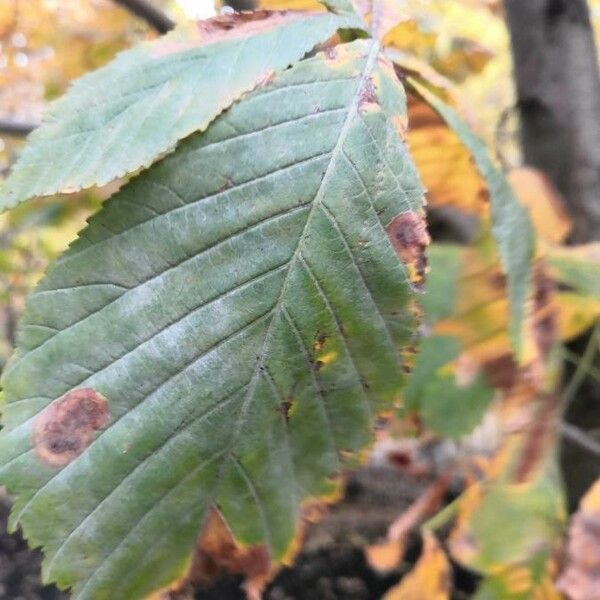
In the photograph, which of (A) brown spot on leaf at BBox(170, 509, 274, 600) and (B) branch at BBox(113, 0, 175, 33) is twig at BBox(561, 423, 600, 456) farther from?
(B) branch at BBox(113, 0, 175, 33)

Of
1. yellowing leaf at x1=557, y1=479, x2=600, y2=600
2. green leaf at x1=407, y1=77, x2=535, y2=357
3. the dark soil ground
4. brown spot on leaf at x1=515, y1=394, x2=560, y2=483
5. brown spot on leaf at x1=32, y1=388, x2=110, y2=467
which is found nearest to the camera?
brown spot on leaf at x1=32, y1=388, x2=110, y2=467

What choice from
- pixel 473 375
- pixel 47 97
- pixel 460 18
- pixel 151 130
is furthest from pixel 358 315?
pixel 460 18

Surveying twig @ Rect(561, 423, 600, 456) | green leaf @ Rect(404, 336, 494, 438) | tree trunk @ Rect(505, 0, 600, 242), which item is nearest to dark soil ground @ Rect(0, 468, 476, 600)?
green leaf @ Rect(404, 336, 494, 438)

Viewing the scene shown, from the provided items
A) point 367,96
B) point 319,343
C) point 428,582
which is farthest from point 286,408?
point 428,582

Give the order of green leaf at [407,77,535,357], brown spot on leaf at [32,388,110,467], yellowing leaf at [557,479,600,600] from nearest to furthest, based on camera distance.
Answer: brown spot on leaf at [32,388,110,467] < green leaf at [407,77,535,357] < yellowing leaf at [557,479,600,600]

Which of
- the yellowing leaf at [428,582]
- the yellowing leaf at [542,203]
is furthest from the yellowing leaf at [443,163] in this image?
the yellowing leaf at [428,582]

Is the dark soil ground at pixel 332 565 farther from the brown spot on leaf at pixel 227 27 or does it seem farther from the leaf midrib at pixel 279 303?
the brown spot on leaf at pixel 227 27

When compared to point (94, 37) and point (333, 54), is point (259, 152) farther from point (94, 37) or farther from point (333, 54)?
point (94, 37)

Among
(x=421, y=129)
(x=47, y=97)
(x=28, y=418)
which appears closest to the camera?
(x=28, y=418)
